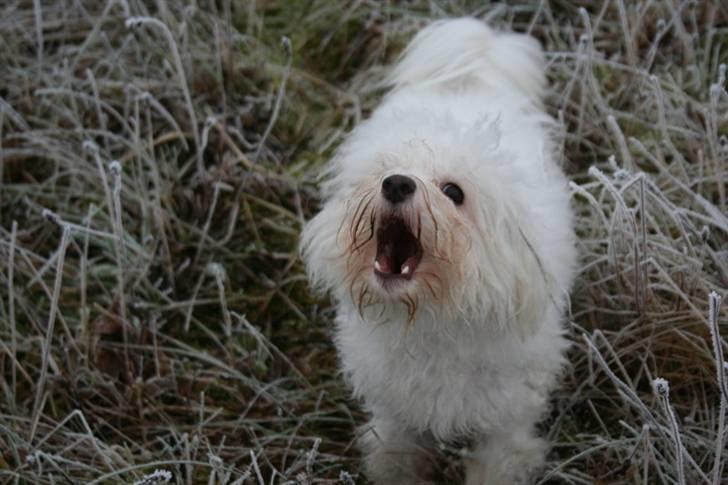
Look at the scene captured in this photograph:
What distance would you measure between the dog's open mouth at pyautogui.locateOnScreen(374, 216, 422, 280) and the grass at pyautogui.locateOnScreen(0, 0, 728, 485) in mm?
443

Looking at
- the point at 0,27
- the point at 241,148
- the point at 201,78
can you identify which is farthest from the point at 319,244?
the point at 0,27

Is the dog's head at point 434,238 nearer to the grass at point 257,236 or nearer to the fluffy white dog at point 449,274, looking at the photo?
the fluffy white dog at point 449,274

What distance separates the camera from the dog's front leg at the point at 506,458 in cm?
233

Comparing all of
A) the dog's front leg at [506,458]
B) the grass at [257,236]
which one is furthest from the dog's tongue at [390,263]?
the dog's front leg at [506,458]

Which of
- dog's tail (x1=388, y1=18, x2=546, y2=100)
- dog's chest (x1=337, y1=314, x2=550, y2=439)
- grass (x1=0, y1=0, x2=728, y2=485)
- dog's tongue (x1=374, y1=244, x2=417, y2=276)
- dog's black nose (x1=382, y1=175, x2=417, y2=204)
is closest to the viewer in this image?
dog's black nose (x1=382, y1=175, x2=417, y2=204)

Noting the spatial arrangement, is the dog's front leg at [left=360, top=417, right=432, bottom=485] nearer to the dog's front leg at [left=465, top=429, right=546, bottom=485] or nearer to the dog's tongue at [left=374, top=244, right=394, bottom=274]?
the dog's front leg at [left=465, top=429, right=546, bottom=485]

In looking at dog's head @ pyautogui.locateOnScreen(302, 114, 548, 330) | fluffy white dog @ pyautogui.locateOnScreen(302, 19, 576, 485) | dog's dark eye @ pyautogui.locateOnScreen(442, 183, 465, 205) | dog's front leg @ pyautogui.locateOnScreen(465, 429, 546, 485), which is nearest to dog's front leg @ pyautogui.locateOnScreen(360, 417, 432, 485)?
fluffy white dog @ pyautogui.locateOnScreen(302, 19, 576, 485)

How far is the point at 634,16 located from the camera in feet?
11.3

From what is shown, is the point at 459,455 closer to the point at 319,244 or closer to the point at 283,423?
the point at 283,423

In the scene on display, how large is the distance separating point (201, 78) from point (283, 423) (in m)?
1.50

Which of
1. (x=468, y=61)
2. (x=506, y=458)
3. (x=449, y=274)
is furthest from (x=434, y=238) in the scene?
(x=468, y=61)

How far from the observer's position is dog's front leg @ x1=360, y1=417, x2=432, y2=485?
2.46 m

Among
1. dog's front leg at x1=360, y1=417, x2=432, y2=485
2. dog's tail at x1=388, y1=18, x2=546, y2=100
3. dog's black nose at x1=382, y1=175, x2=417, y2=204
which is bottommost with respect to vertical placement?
dog's front leg at x1=360, y1=417, x2=432, y2=485

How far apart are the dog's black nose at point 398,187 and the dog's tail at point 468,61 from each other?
3.11 ft
